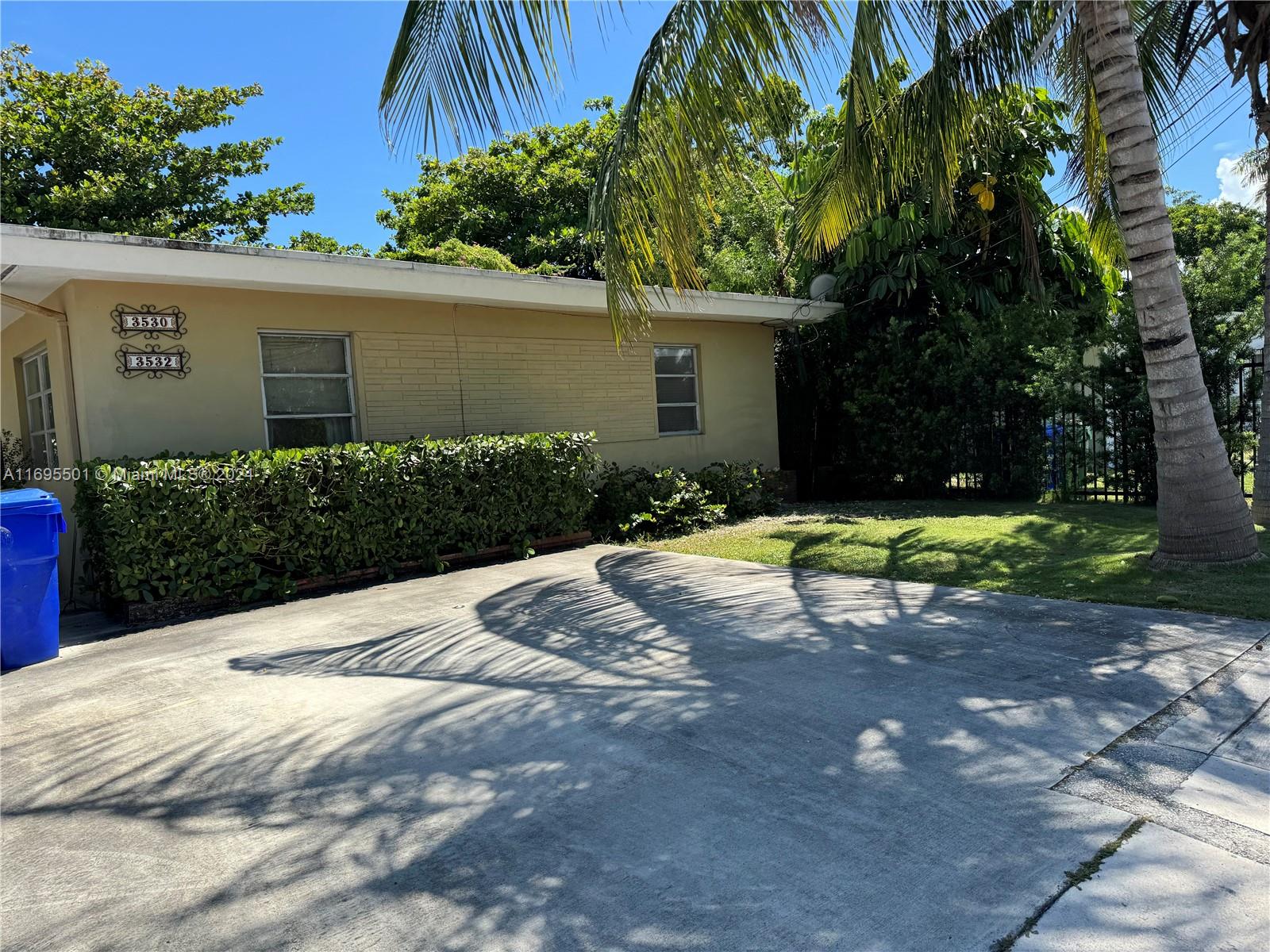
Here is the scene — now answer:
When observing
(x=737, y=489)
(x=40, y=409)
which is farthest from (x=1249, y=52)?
(x=40, y=409)

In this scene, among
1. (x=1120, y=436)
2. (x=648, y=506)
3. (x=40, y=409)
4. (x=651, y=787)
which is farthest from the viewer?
(x=648, y=506)

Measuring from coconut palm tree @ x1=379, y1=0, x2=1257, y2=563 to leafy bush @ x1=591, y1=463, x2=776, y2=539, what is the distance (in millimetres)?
3786

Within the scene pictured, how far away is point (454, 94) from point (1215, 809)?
5.58 m

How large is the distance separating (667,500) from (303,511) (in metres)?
4.91

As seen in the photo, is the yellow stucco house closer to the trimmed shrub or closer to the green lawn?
the trimmed shrub

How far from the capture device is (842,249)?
13.5 meters

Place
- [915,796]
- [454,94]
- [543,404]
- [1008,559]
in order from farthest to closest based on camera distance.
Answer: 1. [543,404]
2. [1008,559]
3. [454,94]
4. [915,796]

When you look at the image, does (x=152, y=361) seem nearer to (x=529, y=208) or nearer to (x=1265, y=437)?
(x=1265, y=437)

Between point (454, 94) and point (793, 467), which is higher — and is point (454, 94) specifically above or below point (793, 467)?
above

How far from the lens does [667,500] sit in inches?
438

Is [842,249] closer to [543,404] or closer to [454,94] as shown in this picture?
[543,404]

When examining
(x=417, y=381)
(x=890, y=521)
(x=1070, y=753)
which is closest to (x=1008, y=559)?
(x=890, y=521)

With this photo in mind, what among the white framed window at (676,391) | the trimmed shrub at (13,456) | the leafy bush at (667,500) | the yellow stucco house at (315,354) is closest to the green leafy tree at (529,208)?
the white framed window at (676,391)

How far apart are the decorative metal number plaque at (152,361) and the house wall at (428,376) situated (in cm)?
6
